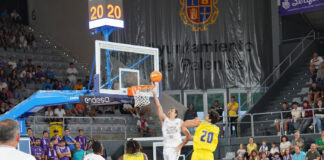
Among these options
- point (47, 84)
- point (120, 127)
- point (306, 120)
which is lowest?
point (120, 127)

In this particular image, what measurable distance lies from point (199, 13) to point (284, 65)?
4756mm

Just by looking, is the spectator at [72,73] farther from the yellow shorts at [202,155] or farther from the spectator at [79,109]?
the yellow shorts at [202,155]

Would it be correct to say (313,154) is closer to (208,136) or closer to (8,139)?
(208,136)

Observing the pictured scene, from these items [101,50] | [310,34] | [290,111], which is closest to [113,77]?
[101,50]

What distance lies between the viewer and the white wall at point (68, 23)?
26.3 m

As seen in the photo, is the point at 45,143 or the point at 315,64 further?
the point at 315,64

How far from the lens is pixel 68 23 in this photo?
27.0 meters

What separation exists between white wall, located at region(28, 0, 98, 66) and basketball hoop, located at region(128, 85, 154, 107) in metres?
11.4

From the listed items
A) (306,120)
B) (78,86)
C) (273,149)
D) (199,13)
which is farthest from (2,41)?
(306,120)

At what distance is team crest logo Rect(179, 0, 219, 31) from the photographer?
1007 inches

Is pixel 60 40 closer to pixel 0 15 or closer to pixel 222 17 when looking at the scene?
pixel 0 15

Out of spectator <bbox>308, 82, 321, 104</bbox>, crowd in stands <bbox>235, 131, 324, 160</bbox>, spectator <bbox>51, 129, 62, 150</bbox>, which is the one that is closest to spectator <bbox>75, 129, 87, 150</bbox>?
spectator <bbox>51, 129, 62, 150</bbox>

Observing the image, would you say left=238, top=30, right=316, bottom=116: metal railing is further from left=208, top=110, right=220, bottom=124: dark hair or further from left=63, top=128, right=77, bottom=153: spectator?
left=208, top=110, right=220, bottom=124: dark hair

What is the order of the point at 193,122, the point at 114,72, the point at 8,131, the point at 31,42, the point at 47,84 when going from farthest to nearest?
the point at 31,42 < the point at 47,84 < the point at 114,72 < the point at 193,122 < the point at 8,131
